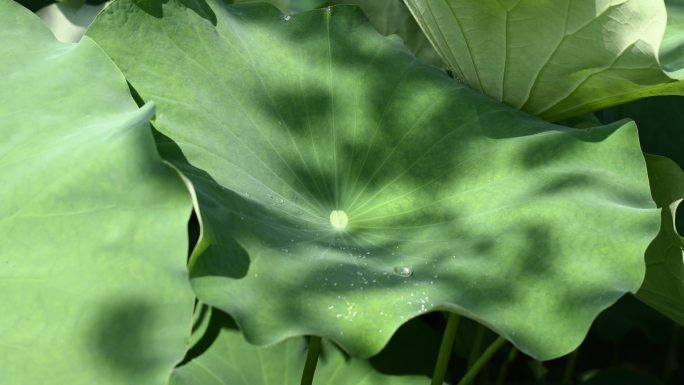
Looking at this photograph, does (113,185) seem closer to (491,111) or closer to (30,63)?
(30,63)

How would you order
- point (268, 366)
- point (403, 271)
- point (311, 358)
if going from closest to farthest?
point (403, 271) < point (311, 358) < point (268, 366)

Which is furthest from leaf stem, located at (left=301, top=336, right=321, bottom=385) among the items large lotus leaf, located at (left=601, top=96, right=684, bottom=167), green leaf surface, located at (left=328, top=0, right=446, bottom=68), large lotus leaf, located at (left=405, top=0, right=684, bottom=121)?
large lotus leaf, located at (left=601, top=96, right=684, bottom=167)

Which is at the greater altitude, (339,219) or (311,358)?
(339,219)

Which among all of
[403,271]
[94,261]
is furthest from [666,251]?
[94,261]

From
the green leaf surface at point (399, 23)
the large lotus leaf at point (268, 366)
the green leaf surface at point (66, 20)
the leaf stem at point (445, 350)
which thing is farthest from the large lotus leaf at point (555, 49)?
the green leaf surface at point (66, 20)

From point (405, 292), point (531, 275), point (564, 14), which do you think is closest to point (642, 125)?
point (564, 14)

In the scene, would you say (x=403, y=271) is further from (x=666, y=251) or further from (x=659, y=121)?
(x=659, y=121)
